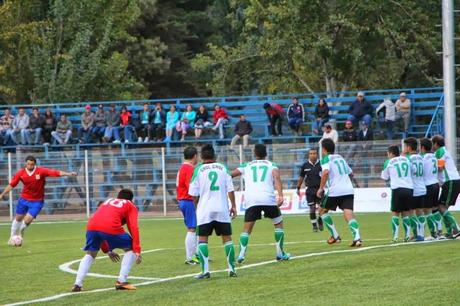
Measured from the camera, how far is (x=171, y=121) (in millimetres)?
40344

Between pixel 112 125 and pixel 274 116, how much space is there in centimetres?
602

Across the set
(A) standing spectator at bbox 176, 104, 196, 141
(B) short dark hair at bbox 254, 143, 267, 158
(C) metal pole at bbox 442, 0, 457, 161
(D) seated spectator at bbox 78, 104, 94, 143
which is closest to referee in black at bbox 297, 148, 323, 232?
(C) metal pole at bbox 442, 0, 457, 161

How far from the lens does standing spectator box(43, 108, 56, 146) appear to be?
4081 centimetres

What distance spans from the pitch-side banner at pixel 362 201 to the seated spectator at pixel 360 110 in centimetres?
410

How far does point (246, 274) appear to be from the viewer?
16.4 meters

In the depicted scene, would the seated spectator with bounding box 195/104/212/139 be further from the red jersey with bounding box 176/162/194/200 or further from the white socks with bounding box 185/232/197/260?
the white socks with bounding box 185/232/197/260

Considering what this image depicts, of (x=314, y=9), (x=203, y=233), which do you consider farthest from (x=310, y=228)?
(x=314, y=9)

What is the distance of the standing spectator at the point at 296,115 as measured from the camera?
3953 centimetres

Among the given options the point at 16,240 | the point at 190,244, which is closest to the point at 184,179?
the point at 190,244

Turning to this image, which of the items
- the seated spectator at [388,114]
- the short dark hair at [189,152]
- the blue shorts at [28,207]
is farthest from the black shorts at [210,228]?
the seated spectator at [388,114]

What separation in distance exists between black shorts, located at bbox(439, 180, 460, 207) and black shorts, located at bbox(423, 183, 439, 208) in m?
0.30

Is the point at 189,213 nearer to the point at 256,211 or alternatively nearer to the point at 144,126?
the point at 256,211

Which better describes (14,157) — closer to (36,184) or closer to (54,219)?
(54,219)

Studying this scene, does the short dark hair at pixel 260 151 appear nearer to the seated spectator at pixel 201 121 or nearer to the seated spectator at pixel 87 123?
the seated spectator at pixel 201 121
